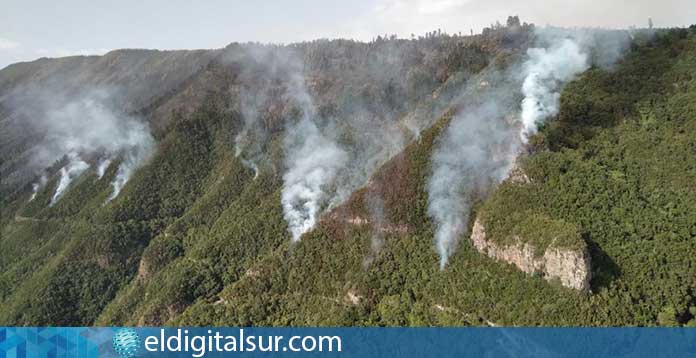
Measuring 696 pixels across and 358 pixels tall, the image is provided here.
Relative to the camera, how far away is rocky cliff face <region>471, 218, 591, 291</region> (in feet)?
205

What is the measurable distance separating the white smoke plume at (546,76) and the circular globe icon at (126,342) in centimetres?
5110

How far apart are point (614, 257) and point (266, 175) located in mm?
72323

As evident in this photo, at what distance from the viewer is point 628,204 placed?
7481 centimetres

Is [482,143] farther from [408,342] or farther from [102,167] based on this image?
[102,167]

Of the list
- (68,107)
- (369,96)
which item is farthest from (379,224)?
(68,107)

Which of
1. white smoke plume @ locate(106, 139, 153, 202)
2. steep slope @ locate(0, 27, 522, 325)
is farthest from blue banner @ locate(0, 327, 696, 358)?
white smoke plume @ locate(106, 139, 153, 202)

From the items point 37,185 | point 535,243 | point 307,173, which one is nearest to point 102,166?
point 37,185

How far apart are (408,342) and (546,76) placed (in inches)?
1966

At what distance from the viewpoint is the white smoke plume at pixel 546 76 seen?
8365cm

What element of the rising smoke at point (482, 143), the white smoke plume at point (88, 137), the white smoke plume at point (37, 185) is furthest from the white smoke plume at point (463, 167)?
the white smoke plume at point (37, 185)

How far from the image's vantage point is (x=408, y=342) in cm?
6675

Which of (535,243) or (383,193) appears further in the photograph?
(383,193)

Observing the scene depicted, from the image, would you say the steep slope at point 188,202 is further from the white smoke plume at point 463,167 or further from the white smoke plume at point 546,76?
the white smoke plume at point 463,167

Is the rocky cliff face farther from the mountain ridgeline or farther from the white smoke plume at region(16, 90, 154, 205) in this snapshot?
the white smoke plume at region(16, 90, 154, 205)
